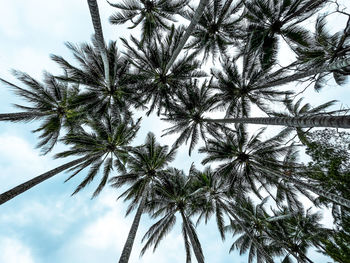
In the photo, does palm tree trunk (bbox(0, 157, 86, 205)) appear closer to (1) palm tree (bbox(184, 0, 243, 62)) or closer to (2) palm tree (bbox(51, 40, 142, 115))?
(2) palm tree (bbox(51, 40, 142, 115))

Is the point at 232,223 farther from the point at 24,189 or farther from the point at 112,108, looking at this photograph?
the point at 24,189

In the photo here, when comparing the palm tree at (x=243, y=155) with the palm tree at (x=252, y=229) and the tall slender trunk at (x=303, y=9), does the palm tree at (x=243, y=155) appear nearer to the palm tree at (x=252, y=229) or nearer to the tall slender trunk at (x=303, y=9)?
the palm tree at (x=252, y=229)

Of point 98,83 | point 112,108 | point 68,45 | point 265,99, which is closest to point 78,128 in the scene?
point 112,108

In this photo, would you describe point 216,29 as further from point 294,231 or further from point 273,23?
point 294,231

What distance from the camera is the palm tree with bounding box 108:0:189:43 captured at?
11141mm

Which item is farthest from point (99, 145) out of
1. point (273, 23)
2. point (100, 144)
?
point (273, 23)

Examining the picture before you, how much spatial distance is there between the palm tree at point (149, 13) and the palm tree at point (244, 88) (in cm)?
455

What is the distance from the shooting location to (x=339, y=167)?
6.40 metres

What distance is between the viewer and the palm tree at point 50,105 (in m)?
10.8

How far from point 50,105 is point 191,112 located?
30.1ft

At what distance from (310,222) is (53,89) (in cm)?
2011

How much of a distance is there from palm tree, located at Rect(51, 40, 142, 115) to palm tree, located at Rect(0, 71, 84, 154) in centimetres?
69

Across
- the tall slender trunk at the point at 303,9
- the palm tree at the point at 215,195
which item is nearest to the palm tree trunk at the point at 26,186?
the palm tree at the point at 215,195

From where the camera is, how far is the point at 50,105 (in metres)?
11.6
